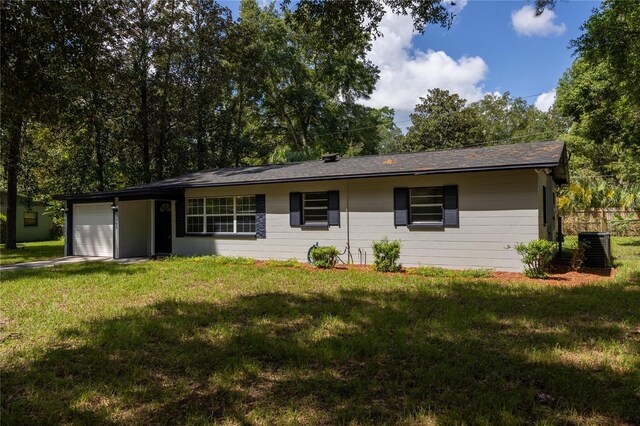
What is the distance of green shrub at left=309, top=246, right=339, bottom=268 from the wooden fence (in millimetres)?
15681

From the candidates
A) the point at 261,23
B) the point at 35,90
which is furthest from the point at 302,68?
the point at 35,90

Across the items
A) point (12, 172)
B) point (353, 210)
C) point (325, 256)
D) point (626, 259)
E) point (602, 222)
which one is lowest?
point (626, 259)

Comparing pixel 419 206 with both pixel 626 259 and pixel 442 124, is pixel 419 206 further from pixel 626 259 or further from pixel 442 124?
pixel 442 124

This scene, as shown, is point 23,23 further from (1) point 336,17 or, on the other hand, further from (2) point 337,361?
(2) point 337,361

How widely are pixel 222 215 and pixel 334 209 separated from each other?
4.41 m

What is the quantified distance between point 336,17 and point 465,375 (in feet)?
19.0

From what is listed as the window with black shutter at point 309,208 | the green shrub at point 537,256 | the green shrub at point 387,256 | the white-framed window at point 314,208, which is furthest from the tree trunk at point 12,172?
the green shrub at point 537,256

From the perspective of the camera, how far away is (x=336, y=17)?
6.64 metres

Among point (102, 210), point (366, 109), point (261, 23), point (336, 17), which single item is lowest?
point (102, 210)

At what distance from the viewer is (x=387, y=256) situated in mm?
10062

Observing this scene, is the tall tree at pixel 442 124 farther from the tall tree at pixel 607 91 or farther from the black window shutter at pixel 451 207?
the black window shutter at pixel 451 207

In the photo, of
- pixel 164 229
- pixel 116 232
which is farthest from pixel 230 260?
pixel 116 232

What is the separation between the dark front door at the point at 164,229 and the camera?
15031 millimetres

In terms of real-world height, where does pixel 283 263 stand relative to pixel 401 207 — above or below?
below
